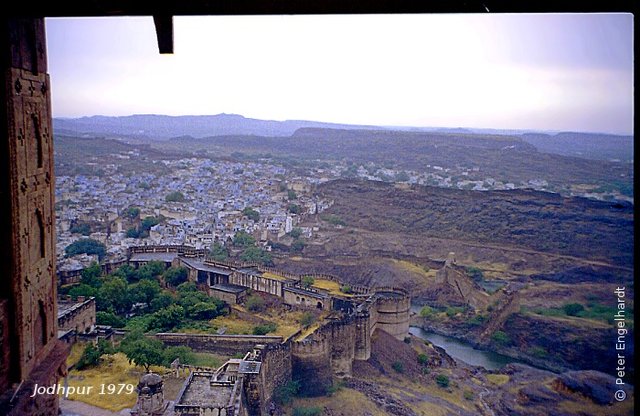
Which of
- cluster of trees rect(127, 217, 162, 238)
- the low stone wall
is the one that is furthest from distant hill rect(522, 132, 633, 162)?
cluster of trees rect(127, 217, 162, 238)

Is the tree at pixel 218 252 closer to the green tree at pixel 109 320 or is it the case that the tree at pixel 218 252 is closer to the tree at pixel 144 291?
the tree at pixel 144 291

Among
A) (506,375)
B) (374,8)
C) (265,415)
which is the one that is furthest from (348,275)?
(374,8)

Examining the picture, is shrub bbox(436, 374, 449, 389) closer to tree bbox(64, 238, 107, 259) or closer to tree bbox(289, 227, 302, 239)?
tree bbox(64, 238, 107, 259)

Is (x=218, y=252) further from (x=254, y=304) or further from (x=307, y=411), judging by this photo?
(x=307, y=411)

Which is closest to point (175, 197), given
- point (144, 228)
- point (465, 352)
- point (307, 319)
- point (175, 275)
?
point (144, 228)

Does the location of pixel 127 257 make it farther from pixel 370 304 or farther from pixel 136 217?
pixel 370 304

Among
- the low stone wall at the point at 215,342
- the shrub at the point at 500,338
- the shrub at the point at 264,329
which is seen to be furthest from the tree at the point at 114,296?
the shrub at the point at 500,338
